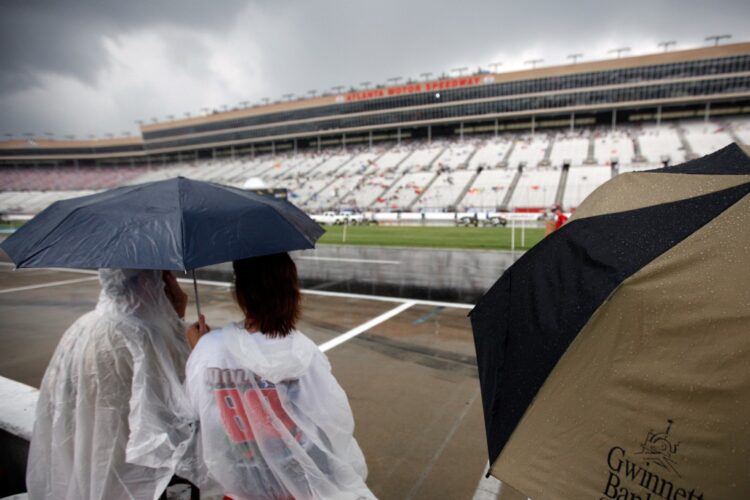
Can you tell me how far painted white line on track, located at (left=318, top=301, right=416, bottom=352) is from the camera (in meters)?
6.26

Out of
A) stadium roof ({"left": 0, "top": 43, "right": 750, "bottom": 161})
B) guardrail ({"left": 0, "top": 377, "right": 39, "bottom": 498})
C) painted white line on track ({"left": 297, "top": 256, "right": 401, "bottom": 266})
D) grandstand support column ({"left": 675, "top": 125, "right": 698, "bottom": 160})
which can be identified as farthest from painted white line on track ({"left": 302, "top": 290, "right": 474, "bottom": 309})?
stadium roof ({"left": 0, "top": 43, "right": 750, "bottom": 161})

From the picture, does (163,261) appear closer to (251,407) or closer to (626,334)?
Result: (251,407)

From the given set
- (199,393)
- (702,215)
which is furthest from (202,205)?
(702,215)

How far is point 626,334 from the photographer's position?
125 centimetres

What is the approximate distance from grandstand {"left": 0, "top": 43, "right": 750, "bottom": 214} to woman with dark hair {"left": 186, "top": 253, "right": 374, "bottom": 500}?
115 feet

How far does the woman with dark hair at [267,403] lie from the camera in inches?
69.6

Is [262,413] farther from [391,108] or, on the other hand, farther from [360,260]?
[391,108]

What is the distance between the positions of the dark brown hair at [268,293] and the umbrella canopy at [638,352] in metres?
0.98

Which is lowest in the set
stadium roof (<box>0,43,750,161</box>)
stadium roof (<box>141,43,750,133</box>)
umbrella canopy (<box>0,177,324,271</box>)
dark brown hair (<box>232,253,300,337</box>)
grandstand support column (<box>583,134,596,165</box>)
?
dark brown hair (<box>232,253,300,337</box>)

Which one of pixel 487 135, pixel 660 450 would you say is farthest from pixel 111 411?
pixel 487 135

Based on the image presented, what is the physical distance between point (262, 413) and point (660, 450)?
1499 mm

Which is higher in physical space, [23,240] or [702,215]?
[702,215]

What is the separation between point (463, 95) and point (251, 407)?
61632mm

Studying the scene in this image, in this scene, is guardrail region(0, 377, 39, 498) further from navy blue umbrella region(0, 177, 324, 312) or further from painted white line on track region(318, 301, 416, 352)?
painted white line on track region(318, 301, 416, 352)
